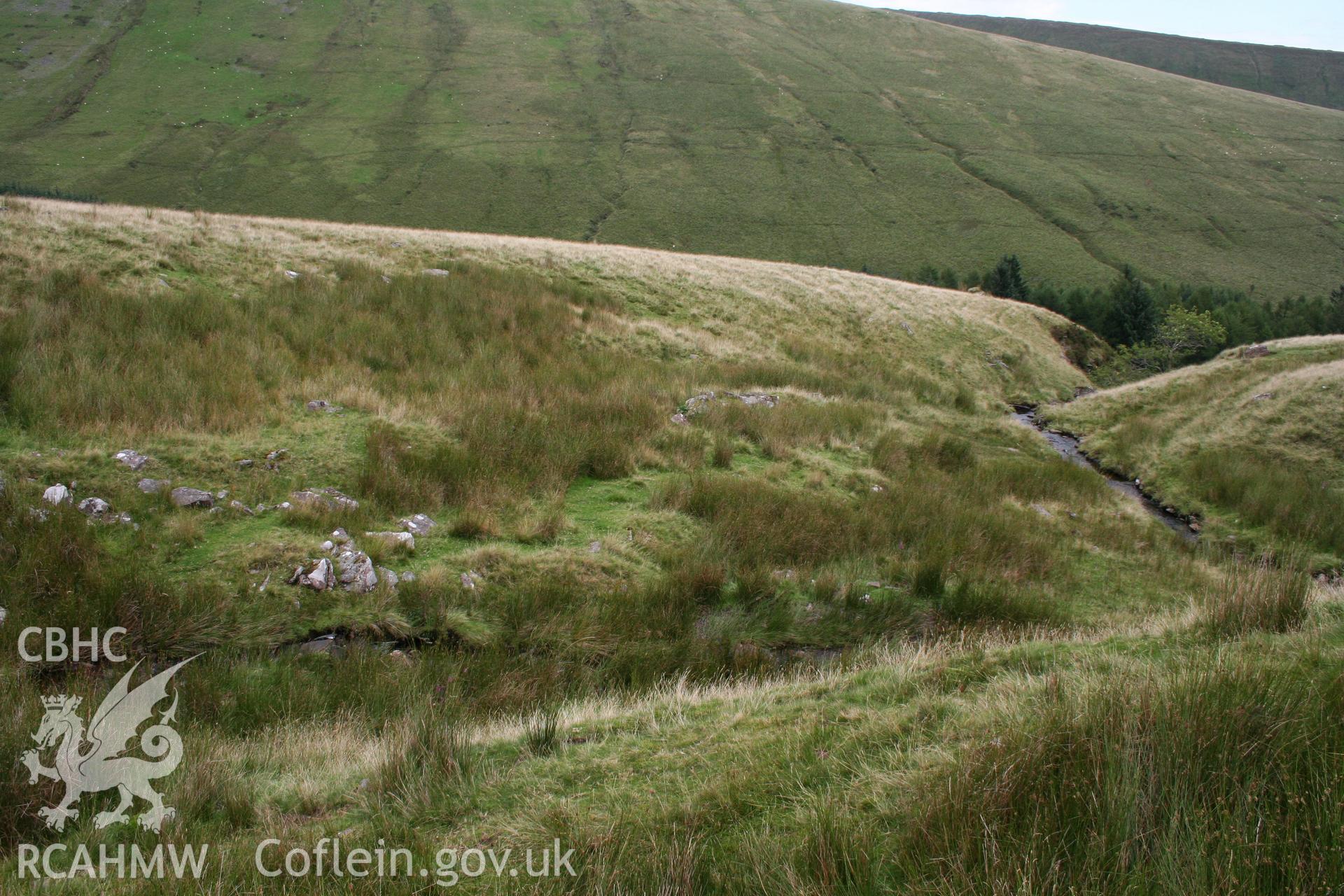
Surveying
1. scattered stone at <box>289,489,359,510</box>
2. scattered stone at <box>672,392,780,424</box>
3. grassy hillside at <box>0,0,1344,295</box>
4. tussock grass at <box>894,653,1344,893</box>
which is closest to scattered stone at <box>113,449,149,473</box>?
scattered stone at <box>289,489,359,510</box>

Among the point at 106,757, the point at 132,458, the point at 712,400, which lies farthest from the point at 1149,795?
the point at 712,400

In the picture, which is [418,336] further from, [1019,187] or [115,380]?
[1019,187]

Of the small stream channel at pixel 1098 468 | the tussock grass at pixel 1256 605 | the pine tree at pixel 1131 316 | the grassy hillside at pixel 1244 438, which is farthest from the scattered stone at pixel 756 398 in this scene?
the pine tree at pixel 1131 316

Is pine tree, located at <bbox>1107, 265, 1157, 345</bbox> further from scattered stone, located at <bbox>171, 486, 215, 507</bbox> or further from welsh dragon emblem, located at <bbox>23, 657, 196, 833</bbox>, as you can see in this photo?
welsh dragon emblem, located at <bbox>23, 657, 196, 833</bbox>

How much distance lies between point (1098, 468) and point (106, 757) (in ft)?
65.7

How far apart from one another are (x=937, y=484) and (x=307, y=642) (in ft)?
33.2

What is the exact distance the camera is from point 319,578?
6488 millimetres

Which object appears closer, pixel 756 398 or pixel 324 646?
pixel 324 646

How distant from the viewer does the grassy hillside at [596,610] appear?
2.79 m

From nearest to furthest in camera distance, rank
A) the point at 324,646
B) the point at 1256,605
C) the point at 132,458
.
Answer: the point at 1256,605 < the point at 324,646 < the point at 132,458

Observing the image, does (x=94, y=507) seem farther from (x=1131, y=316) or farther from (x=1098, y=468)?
(x=1131, y=316)

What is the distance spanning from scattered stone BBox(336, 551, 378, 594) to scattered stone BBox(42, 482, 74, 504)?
246 centimetres

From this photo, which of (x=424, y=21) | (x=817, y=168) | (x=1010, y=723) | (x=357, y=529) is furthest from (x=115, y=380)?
(x=424, y=21)

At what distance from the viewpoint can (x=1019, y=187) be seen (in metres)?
105
